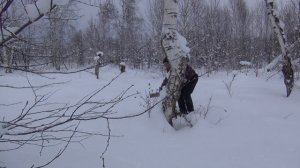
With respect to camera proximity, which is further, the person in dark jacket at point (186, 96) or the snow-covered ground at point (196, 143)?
the person in dark jacket at point (186, 96)

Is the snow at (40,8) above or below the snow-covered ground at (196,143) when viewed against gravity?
above

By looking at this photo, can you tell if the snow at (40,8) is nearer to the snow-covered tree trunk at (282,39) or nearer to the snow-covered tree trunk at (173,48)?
the snow-covered tree trunk at (173,48)

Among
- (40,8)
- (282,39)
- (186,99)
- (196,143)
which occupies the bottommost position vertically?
(196,143)

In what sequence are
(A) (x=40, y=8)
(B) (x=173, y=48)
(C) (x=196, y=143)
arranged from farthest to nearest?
1. (B) (x=173, y=48)
2. (C) (x=196, y=143)
3. (A) (x=40, y=8)

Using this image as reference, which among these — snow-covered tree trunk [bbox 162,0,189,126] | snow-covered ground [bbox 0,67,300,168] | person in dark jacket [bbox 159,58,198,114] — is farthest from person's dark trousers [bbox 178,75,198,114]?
snow-covered tree trunk [bbox 162,0,189,126]

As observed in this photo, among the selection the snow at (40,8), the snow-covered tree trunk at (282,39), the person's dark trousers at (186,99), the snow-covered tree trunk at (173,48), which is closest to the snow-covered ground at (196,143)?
the person's dark trousers at (186,99)

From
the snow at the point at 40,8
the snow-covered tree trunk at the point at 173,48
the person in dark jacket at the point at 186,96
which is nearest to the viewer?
the snow at the point at 40,8

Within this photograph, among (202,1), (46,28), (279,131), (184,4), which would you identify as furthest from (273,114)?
(202,1)

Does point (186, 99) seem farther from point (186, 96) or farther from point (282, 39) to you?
point (282, 39)

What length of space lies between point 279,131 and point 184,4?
21.8m

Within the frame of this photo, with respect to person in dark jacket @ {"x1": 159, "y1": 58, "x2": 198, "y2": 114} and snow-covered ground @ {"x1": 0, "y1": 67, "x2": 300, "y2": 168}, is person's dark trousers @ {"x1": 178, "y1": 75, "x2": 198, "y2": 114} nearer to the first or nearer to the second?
person in dark jacket @ {"x1": 159, "y1": 58, "x2": 198, "y2": 114}

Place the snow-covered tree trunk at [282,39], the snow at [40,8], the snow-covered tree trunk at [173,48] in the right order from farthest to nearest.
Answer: the snow-covered tree trunk at [282,39] < the snow-covered tree trunk at [173,48] < the snow at [40,8]

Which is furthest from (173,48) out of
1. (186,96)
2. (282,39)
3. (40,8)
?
(40,8)

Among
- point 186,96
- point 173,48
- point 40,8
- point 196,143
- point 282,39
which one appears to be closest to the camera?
point 40,8
